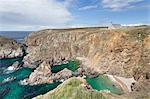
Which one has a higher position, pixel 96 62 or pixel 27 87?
pixel 96 62

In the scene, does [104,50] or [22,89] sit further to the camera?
[104,50]

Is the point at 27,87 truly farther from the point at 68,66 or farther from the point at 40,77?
the point at 68,66

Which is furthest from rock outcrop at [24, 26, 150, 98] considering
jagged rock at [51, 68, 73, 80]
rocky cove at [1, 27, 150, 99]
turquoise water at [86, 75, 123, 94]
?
jagged rock at [51, 68, 73, 80]

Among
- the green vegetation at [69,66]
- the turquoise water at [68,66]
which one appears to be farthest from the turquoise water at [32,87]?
the green vegetation at [69,66]

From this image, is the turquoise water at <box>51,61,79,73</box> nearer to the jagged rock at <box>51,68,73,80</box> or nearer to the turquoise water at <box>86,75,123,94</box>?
the jagged rock at <box>51,68,73,80</box>

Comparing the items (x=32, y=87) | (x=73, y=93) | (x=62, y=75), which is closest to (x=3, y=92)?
(x=32, y=87)
